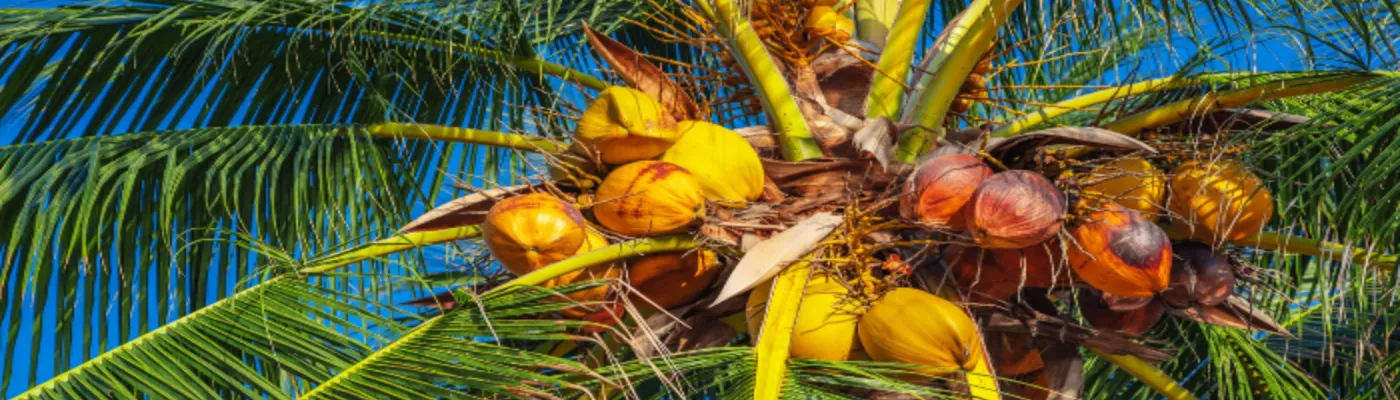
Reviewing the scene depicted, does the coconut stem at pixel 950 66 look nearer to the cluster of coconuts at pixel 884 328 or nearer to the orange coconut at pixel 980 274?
the orange coconut at pixel 980 274

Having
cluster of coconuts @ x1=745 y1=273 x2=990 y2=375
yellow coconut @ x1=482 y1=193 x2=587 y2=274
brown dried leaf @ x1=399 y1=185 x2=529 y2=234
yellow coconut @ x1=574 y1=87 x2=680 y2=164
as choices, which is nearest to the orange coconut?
cluster of coconuts @ x1=745 y1=273 x2=990 y2=375

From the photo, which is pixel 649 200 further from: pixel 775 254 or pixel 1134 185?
pixel 1134 185

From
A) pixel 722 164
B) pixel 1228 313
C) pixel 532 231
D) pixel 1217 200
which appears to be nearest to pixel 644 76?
pixel 722 164

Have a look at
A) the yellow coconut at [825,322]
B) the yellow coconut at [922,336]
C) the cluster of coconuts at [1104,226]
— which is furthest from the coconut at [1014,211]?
the yellow coconut at [825,322]

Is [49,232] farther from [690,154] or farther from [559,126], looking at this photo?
[690,154]

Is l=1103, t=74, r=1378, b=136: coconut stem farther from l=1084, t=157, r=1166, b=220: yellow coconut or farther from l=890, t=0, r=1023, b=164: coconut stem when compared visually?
l=890, t=0, r=1023, b=164: coconut stem

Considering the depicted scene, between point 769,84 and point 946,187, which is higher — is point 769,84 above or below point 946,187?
above
